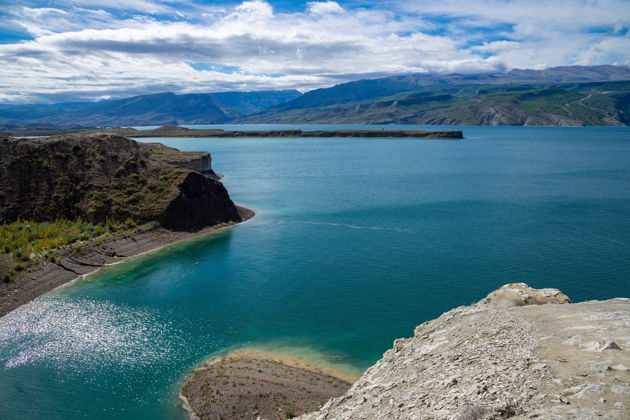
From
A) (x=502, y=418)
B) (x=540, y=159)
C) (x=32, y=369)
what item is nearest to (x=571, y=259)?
(x=502, y=418)

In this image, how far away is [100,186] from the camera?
8075 centimetres

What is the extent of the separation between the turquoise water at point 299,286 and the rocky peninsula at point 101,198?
18.0 feet

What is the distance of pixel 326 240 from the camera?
7119cm

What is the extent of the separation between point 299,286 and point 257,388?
22.3 meters

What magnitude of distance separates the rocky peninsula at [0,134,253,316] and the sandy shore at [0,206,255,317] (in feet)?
0.51

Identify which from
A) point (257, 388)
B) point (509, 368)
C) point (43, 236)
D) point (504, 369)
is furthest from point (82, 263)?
point (509, 368)

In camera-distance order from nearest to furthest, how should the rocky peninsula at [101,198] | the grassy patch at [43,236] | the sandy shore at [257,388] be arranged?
the sandy shore at [257,388], the grassy patch at [43,236], the rocky peninsula at [101,198]

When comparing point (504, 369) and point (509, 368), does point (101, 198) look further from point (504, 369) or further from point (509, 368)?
point (509, 368)

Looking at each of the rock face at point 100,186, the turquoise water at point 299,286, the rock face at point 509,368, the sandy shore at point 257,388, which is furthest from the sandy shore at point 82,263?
the rock face at point 509,368

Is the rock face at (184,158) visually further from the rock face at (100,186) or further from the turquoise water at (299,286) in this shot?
the turquoise water at (299,286)

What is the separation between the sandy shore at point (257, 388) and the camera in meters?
28.8

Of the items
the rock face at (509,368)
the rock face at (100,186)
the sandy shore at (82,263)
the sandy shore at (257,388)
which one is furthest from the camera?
the rock face at (100,186)

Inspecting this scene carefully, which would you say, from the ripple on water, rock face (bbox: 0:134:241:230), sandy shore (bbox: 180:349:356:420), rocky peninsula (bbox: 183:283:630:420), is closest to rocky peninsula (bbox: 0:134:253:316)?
rock face (bbox: 0:134:241:230)

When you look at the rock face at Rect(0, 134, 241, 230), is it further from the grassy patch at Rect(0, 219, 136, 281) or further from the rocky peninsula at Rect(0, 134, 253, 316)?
the grassy patch at Rect(0, 219, 136, 281)
